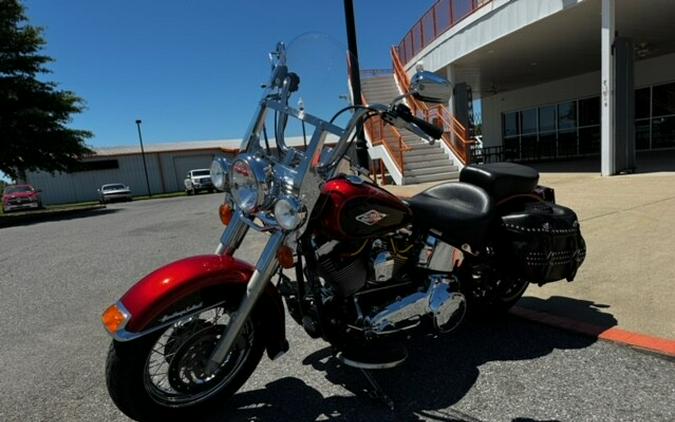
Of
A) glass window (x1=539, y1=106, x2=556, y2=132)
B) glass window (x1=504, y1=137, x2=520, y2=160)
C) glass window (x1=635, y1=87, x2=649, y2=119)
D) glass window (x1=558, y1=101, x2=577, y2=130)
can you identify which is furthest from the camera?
glass window (x1=504, y1=137, x2=520, y2=160)

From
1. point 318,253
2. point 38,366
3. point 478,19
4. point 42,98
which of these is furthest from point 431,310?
point 42,98

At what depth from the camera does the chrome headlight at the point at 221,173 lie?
2381 mm

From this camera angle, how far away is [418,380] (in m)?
2.68

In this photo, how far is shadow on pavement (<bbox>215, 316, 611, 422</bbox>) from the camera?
7.90 feet

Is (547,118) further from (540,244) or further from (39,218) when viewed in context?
(39,218)

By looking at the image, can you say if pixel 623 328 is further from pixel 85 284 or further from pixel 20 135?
pixel 20 135

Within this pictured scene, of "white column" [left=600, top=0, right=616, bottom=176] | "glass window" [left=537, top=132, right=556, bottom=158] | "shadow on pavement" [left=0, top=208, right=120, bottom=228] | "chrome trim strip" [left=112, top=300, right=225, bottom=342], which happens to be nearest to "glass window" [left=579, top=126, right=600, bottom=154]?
"glass window" [left=537, top=132, right=556, bottom=158]

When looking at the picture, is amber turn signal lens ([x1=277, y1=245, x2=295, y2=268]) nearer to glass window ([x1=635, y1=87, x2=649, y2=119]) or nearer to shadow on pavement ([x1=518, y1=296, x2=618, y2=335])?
shadow on pavement ([x1=518, y1=296, x2=618, y2=335])

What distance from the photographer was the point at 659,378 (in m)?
2.48

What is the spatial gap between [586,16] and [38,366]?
43.6 ft

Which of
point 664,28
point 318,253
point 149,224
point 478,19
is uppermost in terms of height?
point 478,19

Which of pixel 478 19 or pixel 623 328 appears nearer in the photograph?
pixel 623 328

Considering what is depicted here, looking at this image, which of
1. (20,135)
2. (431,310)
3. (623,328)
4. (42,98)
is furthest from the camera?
(42,98)

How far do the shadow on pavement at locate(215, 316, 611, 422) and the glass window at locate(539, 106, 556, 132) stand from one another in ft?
64.9
